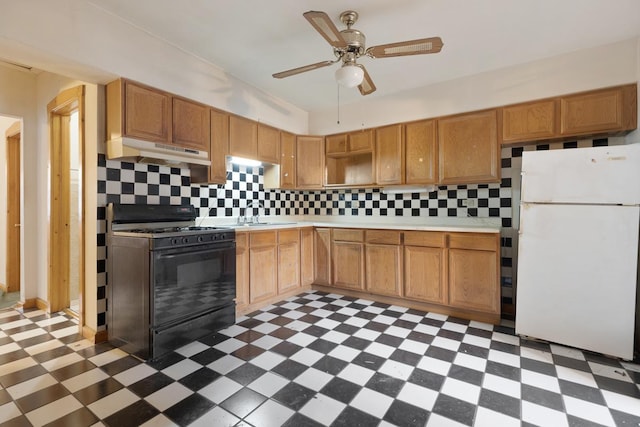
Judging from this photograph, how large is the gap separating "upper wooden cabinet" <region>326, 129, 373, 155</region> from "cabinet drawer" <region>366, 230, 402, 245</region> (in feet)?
3.80

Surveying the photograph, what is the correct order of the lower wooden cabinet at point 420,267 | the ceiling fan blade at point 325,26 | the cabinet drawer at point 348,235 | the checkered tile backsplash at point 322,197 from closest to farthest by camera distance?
1. the ceiling fan blade at point 325,26
2. the checkered tile backsplash at point 322,197
3. the lower wooden cabinet at point 420,267
4. the cabinet drawer at point 348,235

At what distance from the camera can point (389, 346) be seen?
8.00 feet

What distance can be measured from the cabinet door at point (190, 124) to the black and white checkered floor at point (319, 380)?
6.09 feet

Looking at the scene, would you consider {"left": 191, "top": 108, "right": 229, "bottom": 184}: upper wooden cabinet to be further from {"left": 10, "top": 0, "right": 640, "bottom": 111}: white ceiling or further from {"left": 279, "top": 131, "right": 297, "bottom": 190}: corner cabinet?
{"left": 279, "top": 131, "right": 297, "bottom": 190}: corner cabinet

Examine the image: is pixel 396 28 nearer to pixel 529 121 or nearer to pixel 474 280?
pixel 529 121

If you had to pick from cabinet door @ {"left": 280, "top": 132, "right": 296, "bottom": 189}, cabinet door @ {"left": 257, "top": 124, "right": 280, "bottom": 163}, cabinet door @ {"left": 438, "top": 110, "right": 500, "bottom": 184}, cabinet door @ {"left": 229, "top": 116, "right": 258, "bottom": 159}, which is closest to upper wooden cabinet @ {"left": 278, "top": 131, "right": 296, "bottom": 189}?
cabinet door @ {"left": 280, "top": 132, "right": 296, "bottom": 189}

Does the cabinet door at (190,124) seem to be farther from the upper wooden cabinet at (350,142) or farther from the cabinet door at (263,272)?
the upper wooden cabinet at (350,142)

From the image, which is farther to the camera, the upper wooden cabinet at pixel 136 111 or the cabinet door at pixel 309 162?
the cabinet door at pixel 309 162

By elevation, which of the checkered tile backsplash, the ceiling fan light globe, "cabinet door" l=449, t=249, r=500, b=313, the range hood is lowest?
"cabinet door" l=449, t=249, r=500, b=313

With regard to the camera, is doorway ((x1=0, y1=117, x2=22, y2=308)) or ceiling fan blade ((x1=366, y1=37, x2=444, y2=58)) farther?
doorway ((x1=0, y1=117, x2=22, y2=308))

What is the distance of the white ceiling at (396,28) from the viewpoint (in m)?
2.22

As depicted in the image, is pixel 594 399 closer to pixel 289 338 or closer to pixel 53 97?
pixel 289 338

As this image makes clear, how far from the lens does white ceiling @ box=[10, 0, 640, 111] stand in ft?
7.29

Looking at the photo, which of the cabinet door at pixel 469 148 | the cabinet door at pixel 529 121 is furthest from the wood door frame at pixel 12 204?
the cabinet door at pixel 529 121
